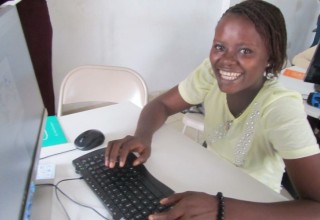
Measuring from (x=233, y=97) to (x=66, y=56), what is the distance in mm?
1615

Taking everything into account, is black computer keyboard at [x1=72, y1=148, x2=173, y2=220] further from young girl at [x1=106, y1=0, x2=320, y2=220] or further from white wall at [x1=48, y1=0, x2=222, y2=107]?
white wall at [x1=48, y1=0, x2=222, y2=107]

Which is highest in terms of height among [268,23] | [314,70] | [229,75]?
[268,23]

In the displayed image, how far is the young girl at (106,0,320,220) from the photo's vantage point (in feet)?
2.21

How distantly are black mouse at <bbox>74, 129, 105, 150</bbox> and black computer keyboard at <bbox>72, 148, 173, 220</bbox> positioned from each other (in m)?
0.06

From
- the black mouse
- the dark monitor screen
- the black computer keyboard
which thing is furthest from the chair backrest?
the dark monitor screen

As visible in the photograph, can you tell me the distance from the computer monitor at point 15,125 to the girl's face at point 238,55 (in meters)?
0.55

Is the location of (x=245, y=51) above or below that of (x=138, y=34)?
above

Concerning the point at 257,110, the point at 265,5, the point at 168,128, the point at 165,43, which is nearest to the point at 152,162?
the point at 168,128

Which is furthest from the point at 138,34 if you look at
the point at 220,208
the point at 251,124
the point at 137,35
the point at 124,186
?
the point at 220,208

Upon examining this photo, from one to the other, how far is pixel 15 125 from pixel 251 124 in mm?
672

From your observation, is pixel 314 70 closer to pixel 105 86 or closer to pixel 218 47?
pixel 218 47

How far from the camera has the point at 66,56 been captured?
2.31 metres

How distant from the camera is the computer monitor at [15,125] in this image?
49 cm

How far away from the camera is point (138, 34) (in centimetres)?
256
